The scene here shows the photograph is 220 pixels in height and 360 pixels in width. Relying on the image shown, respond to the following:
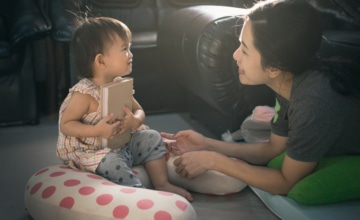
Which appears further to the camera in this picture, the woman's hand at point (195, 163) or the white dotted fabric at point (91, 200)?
the woman's hand at point (195, 163)

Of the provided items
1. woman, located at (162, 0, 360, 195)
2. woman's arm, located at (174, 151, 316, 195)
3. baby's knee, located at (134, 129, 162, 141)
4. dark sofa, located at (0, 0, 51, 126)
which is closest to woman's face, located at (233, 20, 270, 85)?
woman, located at (162, 0, 360, 195)

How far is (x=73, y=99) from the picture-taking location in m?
1.54

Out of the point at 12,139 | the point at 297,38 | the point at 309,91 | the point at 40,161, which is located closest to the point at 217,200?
the point at 309,91

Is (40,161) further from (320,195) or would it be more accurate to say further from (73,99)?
(320,195)

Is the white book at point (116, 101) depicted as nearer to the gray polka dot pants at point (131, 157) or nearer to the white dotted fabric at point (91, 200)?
the gray polka dot pants at point (131, 157)

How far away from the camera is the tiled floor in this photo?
5.06 feet

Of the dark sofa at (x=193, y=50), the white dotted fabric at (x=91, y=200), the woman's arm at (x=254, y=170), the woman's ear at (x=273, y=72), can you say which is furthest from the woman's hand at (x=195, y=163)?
the dark sofa at (x=193, y=50)

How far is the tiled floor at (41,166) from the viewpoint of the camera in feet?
5.06

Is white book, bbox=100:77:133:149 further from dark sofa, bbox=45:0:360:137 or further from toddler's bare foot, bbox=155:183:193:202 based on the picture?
dark sofa, bbox=45:0:360:137

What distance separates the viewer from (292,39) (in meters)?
1.34

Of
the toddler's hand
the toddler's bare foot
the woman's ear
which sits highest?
the woman's ear

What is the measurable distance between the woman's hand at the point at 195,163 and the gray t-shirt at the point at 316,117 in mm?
279

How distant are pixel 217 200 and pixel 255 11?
2.22 ft

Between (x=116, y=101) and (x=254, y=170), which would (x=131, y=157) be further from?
(x=254, y=170)
